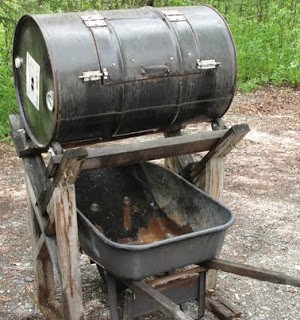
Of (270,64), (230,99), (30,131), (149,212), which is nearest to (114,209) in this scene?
(149,212)

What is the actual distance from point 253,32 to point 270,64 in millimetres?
831

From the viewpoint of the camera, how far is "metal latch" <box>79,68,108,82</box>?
281 cm

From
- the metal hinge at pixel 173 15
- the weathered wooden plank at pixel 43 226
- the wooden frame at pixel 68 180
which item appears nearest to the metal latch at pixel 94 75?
the wooden frame at pixel 68 180

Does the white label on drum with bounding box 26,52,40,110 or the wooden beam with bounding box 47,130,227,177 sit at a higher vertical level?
the white label on drum with bounding box 26,52,40,110

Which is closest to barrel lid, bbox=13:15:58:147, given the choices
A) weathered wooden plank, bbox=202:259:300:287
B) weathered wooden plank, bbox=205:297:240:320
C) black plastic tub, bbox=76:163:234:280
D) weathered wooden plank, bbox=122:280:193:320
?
black plastic tub, bbox=76:163:234:280

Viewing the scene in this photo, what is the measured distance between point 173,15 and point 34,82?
857 millimetres

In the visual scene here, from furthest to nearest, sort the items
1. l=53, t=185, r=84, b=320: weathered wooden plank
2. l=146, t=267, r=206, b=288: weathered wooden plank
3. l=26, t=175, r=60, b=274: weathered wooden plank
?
1. l=26, t=175, r=60, b=274: weathered wooden plank
2. l=146, t=267, r=206, b=288: weathered wooden plank
3. l=53, t=185, r=84, b=320: weathered wooden plank

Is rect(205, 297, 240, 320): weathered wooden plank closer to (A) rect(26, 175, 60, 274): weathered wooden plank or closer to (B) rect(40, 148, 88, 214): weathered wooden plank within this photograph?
(A) rect(26, 175, 60, 274): weathered wooden plank

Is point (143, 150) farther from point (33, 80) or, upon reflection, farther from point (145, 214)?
point (145, 214)

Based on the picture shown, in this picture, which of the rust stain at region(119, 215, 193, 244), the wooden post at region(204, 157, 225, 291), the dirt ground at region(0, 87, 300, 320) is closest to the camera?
the wooden post at region(204, 157, 225, 291)

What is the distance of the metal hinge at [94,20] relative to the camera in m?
2.92

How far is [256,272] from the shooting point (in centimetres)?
299

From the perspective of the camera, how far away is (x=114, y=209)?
3941mm

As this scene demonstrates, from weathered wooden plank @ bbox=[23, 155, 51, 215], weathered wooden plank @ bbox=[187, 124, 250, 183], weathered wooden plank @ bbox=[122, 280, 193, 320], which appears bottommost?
weathered wooden plank @ bbox=[122, 280, 193, 320]
